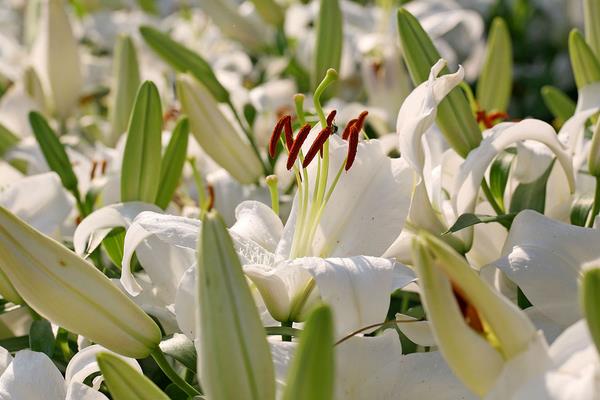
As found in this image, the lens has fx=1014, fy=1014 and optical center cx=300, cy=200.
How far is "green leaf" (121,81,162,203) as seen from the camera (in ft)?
2.53

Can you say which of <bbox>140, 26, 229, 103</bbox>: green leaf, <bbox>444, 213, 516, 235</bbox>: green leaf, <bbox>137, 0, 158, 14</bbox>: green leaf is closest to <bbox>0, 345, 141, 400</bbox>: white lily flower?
<bbox>444, 213, 516, 235</bbox>: green leaf

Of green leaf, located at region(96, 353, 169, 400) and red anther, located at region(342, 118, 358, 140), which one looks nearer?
green leaf, located at region(96, 353, 169, 400)

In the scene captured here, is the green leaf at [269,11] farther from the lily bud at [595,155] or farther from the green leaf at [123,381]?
the green leaf at [123,381]

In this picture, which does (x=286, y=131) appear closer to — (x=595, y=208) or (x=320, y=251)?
(x=320, y=251)

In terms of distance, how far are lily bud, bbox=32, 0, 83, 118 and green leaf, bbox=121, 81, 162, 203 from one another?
1.70 ft

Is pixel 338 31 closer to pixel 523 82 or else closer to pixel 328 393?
pixel 328 393

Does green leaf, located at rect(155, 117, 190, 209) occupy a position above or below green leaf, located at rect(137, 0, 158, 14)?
above

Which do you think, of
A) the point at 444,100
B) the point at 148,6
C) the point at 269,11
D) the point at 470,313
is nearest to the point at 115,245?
the point at 444,100

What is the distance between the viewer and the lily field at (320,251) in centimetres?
46

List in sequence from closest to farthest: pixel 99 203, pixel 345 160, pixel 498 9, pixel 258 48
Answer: pixel 345 160, pixel 99 203, pixel 258 48, pixel 498 9

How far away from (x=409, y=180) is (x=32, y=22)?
3.27 feet

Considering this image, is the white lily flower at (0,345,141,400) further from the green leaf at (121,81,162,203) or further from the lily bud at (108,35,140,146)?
the lily bud at (108,35,140,146)

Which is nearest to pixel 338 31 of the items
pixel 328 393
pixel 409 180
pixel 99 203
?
pixel 99 203

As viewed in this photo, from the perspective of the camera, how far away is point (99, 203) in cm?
92
